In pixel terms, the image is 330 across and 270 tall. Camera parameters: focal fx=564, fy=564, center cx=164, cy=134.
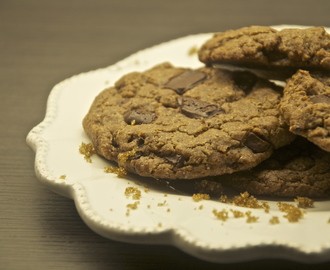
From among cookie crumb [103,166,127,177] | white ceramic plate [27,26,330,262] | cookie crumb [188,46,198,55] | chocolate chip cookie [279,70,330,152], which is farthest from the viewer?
cookie crumb [188,46,198,55]

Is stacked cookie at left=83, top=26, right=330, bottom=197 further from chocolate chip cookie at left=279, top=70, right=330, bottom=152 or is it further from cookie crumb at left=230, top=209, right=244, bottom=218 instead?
cookie crumb at left=230, top=209, right=244, bottom=218

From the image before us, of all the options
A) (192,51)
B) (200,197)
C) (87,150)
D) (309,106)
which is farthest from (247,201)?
(192,51)

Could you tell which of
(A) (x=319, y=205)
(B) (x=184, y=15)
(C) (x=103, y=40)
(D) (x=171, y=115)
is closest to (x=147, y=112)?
(D) (x=171, y=115)

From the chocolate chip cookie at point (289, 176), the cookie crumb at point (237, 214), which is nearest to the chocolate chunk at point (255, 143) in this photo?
the chocolate chip cookie at point (289, 176)

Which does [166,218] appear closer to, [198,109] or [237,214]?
[237,214]

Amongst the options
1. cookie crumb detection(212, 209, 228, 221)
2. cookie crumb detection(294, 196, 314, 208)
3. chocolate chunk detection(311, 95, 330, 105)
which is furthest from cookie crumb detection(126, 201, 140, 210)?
chocolate chunk detection(311, 95, 330, 105)

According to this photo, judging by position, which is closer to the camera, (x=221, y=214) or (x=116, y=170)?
(x=221, y=214)

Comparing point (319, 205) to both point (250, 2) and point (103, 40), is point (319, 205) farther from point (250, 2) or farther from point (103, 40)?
point (250, 2)
